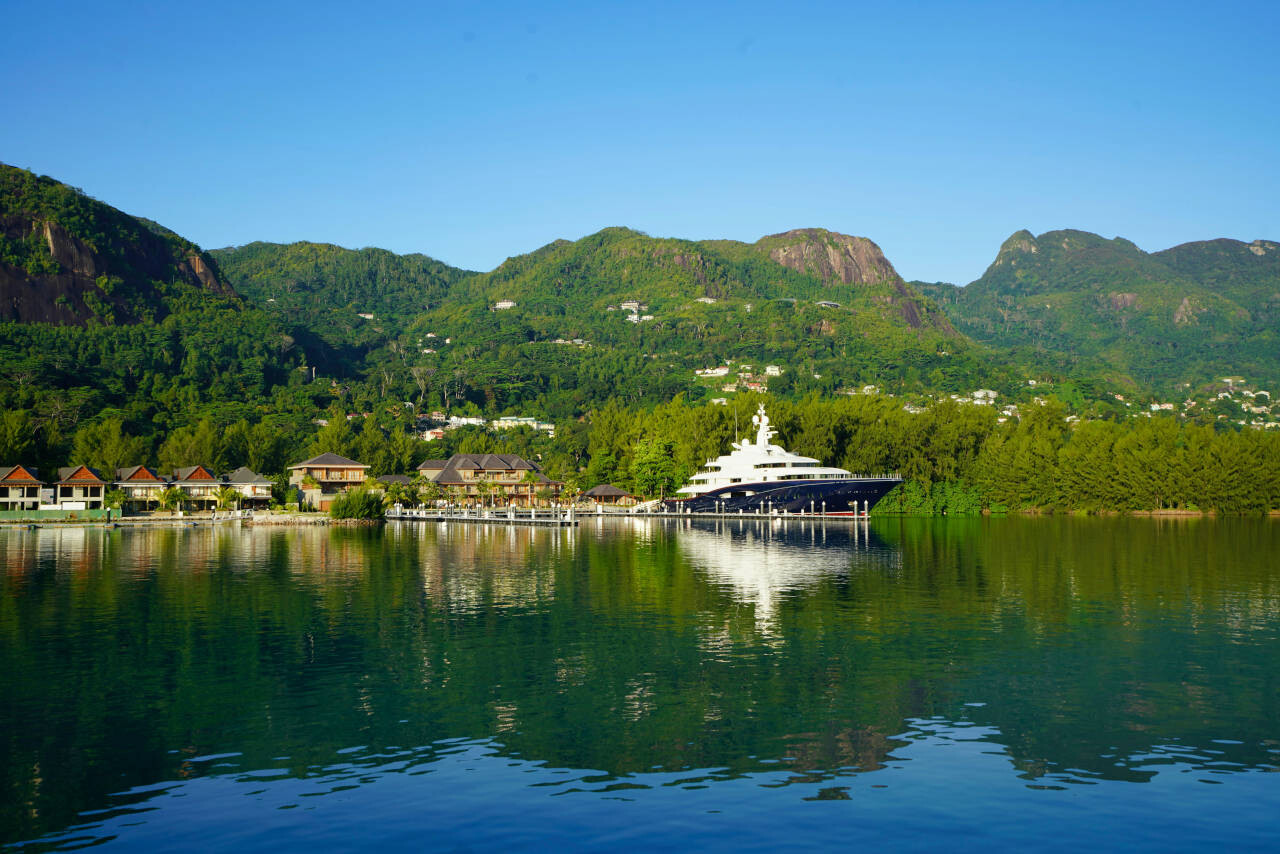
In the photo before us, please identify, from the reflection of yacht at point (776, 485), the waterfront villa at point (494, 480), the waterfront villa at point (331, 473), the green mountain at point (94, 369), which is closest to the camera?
the reflection of yacht at point (776, 485)

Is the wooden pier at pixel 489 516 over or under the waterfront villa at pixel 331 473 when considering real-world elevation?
under

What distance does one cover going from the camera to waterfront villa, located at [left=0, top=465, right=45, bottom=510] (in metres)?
102

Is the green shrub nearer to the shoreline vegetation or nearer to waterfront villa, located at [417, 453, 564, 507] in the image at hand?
the shoreline vegetation

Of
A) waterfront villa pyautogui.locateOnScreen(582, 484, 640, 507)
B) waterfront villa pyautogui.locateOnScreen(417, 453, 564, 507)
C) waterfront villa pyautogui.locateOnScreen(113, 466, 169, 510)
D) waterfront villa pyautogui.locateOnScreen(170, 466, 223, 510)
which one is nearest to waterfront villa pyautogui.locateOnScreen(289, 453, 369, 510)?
waterfront villa pyautogui.locateOnScreen(170, 466, 223, 510)

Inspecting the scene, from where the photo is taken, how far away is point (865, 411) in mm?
120438

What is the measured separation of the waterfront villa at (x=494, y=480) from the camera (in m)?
123

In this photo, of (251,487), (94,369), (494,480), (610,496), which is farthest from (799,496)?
(94,369)

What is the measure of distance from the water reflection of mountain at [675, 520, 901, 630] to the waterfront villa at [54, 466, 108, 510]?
6391 centimetres

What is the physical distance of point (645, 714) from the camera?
67.5 feet

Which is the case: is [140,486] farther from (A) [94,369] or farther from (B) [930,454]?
(B) [930,454]

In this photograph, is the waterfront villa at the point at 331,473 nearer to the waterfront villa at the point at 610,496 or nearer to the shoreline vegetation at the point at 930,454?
the shoreline vegetation at the point at 930,454

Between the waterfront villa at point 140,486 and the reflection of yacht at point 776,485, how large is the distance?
57.7 m

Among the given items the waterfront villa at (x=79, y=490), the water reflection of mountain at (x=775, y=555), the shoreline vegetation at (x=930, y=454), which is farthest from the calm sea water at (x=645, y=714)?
the waterfront villa at (x=79, y=490)

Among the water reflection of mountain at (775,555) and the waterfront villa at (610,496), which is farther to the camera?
the waterfront villa at (610,496)
